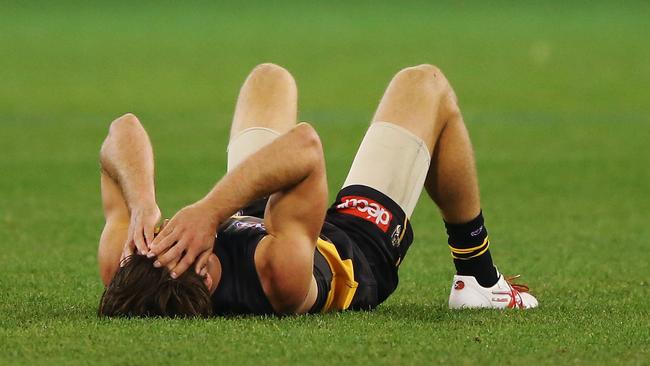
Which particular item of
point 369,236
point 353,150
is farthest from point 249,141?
point 353,150

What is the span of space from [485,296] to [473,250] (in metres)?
0.20

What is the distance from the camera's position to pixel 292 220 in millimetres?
5371

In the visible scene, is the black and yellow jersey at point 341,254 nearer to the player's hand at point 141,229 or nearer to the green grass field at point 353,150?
the green grass field at point 353,150

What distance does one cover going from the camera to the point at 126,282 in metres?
5.29

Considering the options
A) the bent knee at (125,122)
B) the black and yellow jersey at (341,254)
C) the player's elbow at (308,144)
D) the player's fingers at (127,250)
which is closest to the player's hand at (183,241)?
the player's fingers at (127,250)

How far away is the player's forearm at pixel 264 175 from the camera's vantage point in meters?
5.31

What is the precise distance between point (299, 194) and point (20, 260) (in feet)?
9.19

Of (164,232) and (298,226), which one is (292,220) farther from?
(164,232)

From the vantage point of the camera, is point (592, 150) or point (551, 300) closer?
point (551, 300)

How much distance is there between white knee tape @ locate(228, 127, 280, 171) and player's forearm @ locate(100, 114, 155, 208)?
698 millimetres

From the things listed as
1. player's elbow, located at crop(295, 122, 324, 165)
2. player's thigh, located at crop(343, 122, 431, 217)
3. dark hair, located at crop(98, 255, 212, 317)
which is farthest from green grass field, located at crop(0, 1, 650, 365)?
player's elbow, located at crop(295, 122, 324, 165)

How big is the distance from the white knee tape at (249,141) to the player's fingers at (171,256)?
1324 millimetres

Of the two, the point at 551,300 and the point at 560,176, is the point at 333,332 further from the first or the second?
the point at 560,176

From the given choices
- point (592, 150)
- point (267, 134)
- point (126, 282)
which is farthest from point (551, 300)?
point (592, 150)
